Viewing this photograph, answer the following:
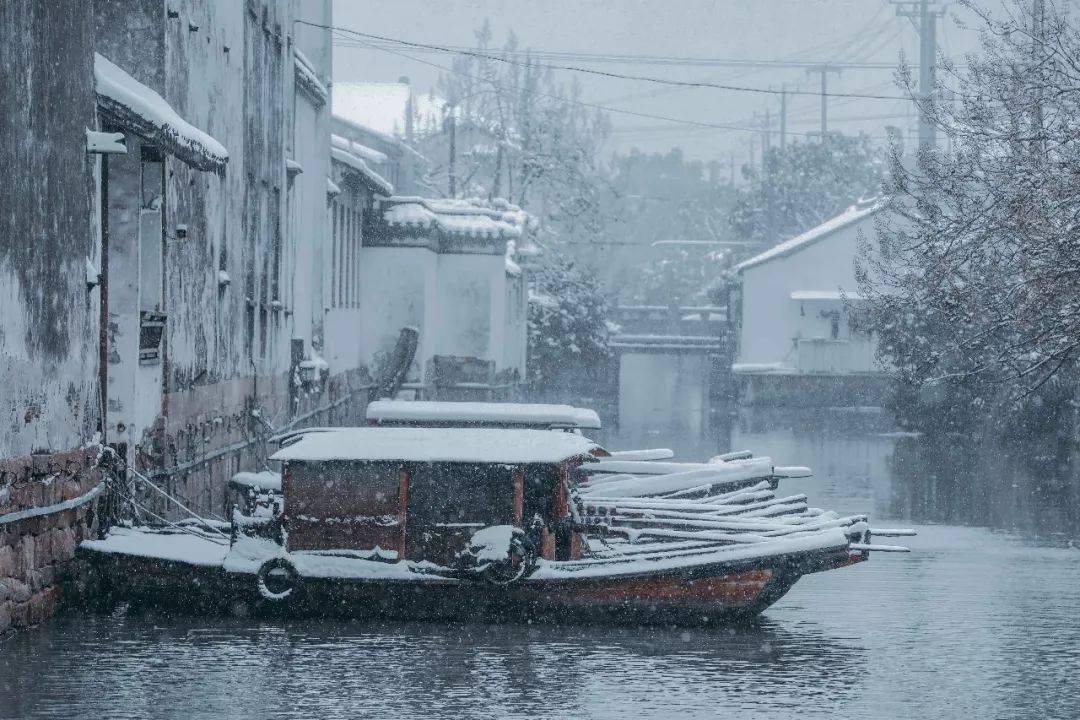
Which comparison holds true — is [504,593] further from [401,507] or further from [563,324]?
[563,324]

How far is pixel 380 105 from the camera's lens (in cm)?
7438

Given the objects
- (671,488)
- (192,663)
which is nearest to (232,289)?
(671,488)

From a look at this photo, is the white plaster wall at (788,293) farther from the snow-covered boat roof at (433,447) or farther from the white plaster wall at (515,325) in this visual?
the snow-covered boat roof at (433,447)

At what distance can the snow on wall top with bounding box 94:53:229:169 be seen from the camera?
13.3 metres

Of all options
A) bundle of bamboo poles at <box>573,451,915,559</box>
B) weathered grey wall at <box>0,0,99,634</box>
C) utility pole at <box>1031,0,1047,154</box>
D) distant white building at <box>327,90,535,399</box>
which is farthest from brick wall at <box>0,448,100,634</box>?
distant white building at <box>327,90,535,399</box>

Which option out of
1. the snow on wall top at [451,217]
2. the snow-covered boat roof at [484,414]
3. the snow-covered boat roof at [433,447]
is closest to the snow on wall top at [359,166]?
the snow on wall top at [451,217]

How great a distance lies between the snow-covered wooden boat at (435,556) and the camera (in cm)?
1290

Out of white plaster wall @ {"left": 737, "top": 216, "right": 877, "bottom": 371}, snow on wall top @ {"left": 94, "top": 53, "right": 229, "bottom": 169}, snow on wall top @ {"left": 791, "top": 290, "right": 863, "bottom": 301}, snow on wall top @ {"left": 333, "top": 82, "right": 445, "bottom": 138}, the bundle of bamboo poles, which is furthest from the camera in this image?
snow on wall top @ {"left": 333, "top": 82, "right": 445, "bottom": 138}

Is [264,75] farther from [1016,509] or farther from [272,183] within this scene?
[1016,509]

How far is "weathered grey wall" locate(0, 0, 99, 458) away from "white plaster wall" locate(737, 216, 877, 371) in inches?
1856

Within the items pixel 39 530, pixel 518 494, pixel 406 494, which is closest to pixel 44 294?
pixel 39 530

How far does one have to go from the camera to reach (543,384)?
60156 millimetres

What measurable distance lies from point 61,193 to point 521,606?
449 cm

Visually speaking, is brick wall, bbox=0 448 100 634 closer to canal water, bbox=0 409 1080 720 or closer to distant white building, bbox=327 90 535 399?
canal water, bbox=0 409 1080 720
